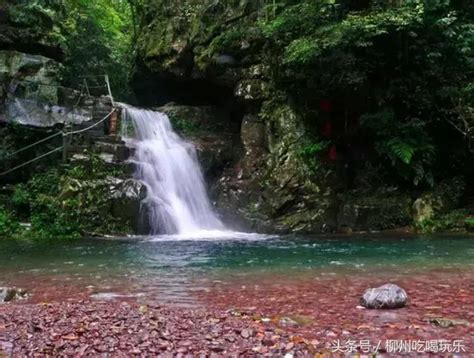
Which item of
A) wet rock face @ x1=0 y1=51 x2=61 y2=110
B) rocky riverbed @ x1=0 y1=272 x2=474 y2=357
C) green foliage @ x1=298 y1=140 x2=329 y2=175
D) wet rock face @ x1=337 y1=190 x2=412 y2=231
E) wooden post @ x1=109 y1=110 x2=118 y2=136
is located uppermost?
wet rock face @ x1=0 y1=51 x2=61 y2=110

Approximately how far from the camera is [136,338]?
4.14 m

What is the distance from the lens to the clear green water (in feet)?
24.6

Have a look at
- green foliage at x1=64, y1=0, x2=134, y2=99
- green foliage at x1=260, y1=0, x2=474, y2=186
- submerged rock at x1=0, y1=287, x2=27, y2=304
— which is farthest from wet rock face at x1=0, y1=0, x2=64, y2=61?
submerged rock at x1=0, y1=287, x2=27, y2=304

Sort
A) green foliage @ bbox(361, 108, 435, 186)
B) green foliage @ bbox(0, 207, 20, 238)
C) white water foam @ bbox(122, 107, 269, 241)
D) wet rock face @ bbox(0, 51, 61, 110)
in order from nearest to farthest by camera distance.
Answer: green foliage @ bbox(0, 207, 20, 238), green foliage @ bbox(361, 108, 435, 186), white water foam @ bbox(122, 107, 269, 241), wet rock face @ bbox(0, 51, 61, 110)

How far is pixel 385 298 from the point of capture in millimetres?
5359

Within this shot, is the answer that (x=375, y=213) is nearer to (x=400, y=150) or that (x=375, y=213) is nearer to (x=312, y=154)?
(x=400, y=150)

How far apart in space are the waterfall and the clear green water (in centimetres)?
209

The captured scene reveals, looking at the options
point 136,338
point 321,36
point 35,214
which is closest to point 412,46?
point 321,36

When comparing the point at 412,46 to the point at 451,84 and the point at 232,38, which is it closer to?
the point at 451,84

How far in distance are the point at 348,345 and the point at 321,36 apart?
460 inches

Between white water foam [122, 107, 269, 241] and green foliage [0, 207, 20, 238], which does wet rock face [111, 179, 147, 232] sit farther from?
green foliage [0, 207, 20, 238]

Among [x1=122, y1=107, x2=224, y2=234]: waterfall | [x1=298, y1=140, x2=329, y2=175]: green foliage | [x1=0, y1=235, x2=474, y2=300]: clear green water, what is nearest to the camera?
[x1=0, y1=235, x2=474, y2=300]: clear green water

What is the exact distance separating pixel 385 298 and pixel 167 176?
39.1 ft

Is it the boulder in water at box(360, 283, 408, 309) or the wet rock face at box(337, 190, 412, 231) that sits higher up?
the wet rock face at box(337, 190, 412, 231)
